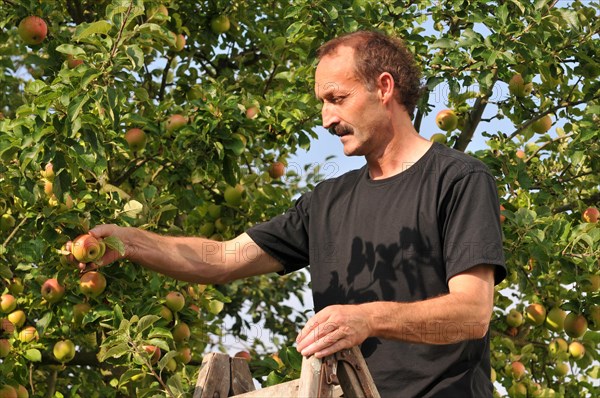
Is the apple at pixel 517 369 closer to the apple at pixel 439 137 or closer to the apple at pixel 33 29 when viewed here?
the apple at pixel 439 137

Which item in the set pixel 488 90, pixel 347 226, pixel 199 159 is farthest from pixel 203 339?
pixel 347 226

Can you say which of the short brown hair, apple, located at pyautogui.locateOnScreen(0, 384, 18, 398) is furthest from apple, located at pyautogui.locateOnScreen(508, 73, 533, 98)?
apple, located at pyautogui.locateOnScreen(0, 384, 18, 398)

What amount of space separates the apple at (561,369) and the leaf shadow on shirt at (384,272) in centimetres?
393

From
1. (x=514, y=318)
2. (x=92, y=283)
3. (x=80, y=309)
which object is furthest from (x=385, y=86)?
(x=514, y=318)

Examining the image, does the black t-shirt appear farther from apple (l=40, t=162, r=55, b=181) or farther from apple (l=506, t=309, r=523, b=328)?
apple (l=506, t=309, r=523, b=328)

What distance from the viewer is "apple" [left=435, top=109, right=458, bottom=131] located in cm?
637

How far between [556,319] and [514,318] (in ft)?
1.33

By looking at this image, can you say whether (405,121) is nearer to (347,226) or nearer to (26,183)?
(347,226)

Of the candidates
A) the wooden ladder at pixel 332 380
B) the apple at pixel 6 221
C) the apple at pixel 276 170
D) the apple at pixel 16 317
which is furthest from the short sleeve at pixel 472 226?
the apple at pixel 276 170

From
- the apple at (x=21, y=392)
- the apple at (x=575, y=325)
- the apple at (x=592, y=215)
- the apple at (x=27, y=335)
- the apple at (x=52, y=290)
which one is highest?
the apple at (x=52, y=290)

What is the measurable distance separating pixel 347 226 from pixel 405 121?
0.42m

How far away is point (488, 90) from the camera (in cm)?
570

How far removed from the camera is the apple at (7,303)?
515cm

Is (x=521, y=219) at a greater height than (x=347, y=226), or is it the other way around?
(x=347, y=226)
